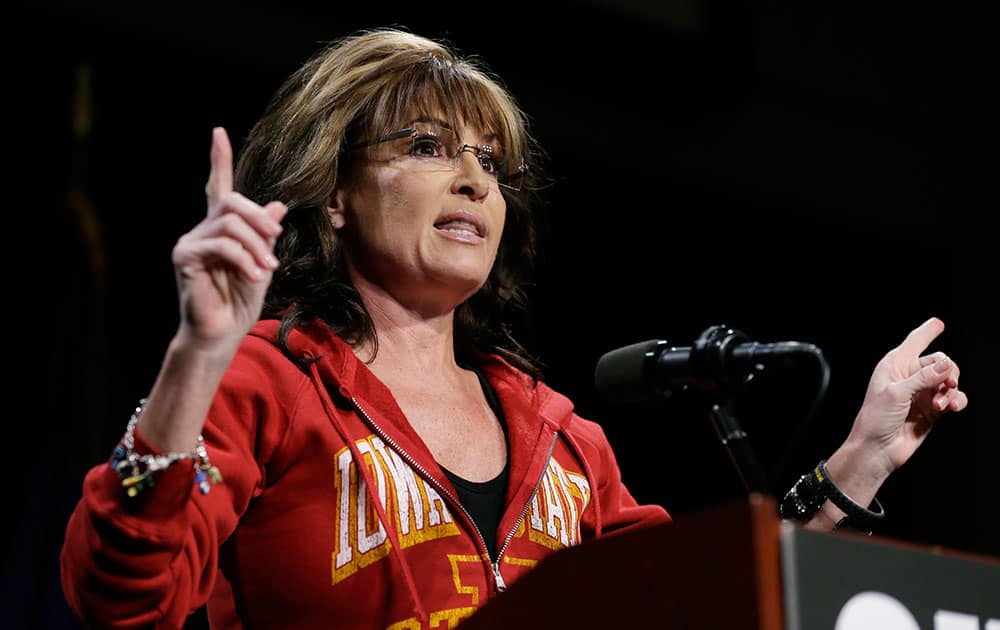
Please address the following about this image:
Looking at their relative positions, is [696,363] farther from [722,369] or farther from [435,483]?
[435,483]

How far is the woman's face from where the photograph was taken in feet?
5.56

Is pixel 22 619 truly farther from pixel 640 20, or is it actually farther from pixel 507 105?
pixel 640 20

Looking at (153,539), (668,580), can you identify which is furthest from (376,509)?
(668,580)

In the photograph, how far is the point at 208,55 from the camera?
9.70 ft

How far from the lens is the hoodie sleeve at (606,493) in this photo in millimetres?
1817

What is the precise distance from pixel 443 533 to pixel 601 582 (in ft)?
1.75

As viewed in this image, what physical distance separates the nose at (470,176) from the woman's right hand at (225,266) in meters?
0.59

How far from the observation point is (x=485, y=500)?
62.2 inches

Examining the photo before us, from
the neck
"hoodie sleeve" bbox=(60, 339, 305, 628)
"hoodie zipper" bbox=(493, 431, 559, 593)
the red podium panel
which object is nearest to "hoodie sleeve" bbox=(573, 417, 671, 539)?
"hoodie zipper" bbox=(493, 431, 559, 593)

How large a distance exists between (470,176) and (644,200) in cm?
206

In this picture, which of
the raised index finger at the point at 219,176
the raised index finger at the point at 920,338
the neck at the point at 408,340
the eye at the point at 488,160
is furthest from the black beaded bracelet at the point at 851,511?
the raised index finger at the point at 219,176

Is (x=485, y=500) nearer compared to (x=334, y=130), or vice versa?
(x=485, y=500)

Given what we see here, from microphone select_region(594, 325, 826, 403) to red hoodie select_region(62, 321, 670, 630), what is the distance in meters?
0.18

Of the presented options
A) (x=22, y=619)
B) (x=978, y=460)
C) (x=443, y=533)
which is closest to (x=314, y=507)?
(x=443, y=533)
